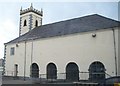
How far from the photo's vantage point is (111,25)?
2294 centimetres

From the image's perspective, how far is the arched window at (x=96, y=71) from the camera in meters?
22.7

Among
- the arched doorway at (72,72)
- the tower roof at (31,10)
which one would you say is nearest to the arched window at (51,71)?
the arched doorway at (72,72)

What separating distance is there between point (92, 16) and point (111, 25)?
6.56m

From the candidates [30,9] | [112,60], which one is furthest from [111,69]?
[30,9]

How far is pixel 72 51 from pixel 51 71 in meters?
4.24

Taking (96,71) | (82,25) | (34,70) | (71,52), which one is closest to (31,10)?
(34,70)

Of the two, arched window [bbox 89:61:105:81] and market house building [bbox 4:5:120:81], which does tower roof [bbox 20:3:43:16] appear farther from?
arched window [bbox 89:61:105:81]

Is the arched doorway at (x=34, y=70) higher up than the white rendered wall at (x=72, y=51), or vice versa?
the white rendered wall at (x=72, y=51)

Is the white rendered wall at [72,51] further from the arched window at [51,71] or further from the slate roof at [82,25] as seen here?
the slate roof at [82,25]

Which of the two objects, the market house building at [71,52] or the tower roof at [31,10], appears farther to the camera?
the tower roof at [31,10]

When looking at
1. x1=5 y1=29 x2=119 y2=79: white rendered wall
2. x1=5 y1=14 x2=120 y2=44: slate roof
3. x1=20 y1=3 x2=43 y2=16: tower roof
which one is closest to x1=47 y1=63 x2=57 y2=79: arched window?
x1=5 y1=29 x2=119 y2=79: white rendered wall

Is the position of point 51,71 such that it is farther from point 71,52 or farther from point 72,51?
point 72,51

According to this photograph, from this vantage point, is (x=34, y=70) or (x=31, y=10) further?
(x=31, y=10)

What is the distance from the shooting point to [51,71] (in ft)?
89.0
